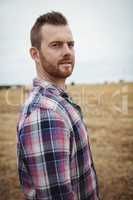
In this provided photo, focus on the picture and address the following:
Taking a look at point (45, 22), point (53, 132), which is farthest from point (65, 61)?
point (53, 132)

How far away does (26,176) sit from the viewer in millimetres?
855

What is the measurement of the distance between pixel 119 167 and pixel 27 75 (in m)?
1.44

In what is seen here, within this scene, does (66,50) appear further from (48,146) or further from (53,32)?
(48,146)

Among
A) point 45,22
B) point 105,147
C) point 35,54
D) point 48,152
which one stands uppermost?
point 45,22

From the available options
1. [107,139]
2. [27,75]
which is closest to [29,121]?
[27,75]

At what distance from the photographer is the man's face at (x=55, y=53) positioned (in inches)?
37.0

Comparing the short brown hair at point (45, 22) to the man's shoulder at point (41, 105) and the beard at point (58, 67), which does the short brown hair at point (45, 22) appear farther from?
the man's shoulder at point (41, 105)

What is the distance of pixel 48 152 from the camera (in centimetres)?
75

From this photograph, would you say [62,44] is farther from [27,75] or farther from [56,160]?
[27,75]

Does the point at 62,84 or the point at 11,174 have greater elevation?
the point at 62,84

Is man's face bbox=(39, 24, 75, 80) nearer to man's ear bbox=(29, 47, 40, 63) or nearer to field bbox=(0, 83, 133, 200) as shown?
man's ear bbox=(29, 47, 40, 63)

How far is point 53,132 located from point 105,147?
9.69ft

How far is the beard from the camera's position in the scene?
936 mm

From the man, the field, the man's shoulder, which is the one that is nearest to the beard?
the man
